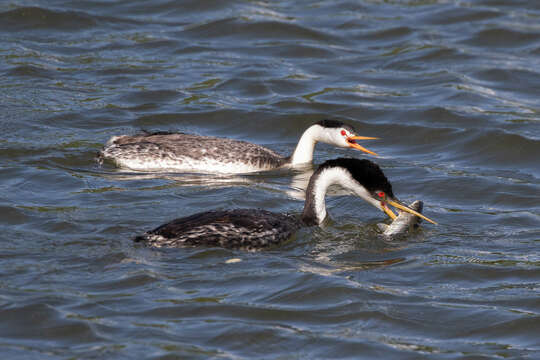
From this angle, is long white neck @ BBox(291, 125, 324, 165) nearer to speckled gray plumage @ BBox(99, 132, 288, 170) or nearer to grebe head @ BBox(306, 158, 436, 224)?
speckled gray plumage @ BBox(99, 132, 288, 170)

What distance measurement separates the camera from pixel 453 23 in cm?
1980

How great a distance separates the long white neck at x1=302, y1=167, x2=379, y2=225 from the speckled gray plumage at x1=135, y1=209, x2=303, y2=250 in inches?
25.4

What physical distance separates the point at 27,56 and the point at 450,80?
7276mm

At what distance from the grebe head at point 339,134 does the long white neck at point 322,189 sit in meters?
2.92

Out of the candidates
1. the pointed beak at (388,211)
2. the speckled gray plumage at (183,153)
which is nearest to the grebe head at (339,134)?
the speckled gray plumage at (183,153)

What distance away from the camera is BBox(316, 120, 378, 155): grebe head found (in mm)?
13133

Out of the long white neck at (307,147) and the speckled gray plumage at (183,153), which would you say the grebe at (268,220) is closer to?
the speckled gray plumage at (183,153)

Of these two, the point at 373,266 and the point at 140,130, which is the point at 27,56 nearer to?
the point at 140,130

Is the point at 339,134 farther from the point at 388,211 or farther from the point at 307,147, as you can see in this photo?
the point at 388,211

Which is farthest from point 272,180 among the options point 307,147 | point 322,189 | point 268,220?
point 268,220

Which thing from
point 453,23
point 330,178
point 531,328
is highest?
point 453,23

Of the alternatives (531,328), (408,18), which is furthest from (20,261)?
(408,18)

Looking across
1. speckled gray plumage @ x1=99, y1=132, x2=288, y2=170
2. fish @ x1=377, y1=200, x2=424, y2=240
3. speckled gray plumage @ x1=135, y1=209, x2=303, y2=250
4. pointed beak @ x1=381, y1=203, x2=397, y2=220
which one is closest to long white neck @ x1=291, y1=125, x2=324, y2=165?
speckled gray plumage @ x1=99, y1=132, x2=288, y2=170

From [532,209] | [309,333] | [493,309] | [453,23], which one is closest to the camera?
[309,333]
